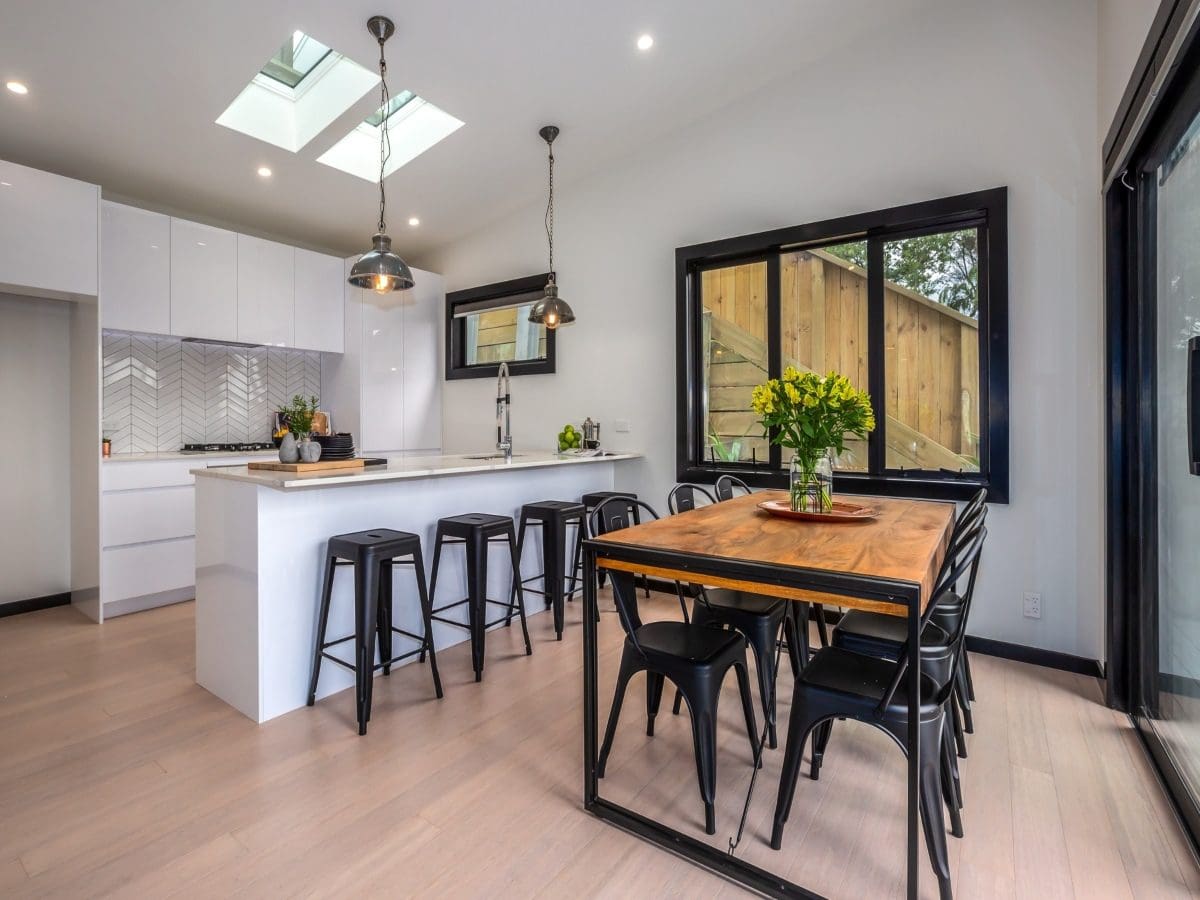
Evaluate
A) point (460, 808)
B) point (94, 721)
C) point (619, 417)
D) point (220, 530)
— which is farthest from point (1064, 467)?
point (94, 721)

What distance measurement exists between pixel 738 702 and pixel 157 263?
Answer: 4391 mm

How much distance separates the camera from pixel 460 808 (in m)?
1.78

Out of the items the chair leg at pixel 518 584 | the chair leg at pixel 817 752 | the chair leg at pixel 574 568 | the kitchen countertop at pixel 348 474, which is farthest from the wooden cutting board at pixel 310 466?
the chair leg at pixel 817 752

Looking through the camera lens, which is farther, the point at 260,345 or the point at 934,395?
the point at 260,345

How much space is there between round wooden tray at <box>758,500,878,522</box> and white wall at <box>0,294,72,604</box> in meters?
4.48

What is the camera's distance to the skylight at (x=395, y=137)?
3859 mm

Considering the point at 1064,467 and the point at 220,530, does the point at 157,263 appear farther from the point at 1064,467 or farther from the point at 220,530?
the point at 1064,467

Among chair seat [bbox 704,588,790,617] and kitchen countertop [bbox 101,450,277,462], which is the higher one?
kitchen countertop [bbox 101,450,277,462]

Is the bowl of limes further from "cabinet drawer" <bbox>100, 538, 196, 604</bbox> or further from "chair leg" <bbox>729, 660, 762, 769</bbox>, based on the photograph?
"chair leg" <bbox>729, 660, 762, 769</bbox>

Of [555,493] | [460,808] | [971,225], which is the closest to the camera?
[460,808]

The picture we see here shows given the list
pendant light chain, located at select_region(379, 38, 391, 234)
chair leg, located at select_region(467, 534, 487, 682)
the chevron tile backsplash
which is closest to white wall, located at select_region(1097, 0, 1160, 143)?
pendant light chain, located at select_region(379, 38, 391, 234)

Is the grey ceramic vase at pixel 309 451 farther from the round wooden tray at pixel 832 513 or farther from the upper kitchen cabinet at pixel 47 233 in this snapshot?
the upper kitchen cabinet at pixel 47 233

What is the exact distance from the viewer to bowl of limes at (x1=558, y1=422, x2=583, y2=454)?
14.1 feet

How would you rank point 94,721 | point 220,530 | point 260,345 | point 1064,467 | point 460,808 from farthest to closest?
point 260,345, point 1064,467, point 220,530, point 94,721, point 460,808
